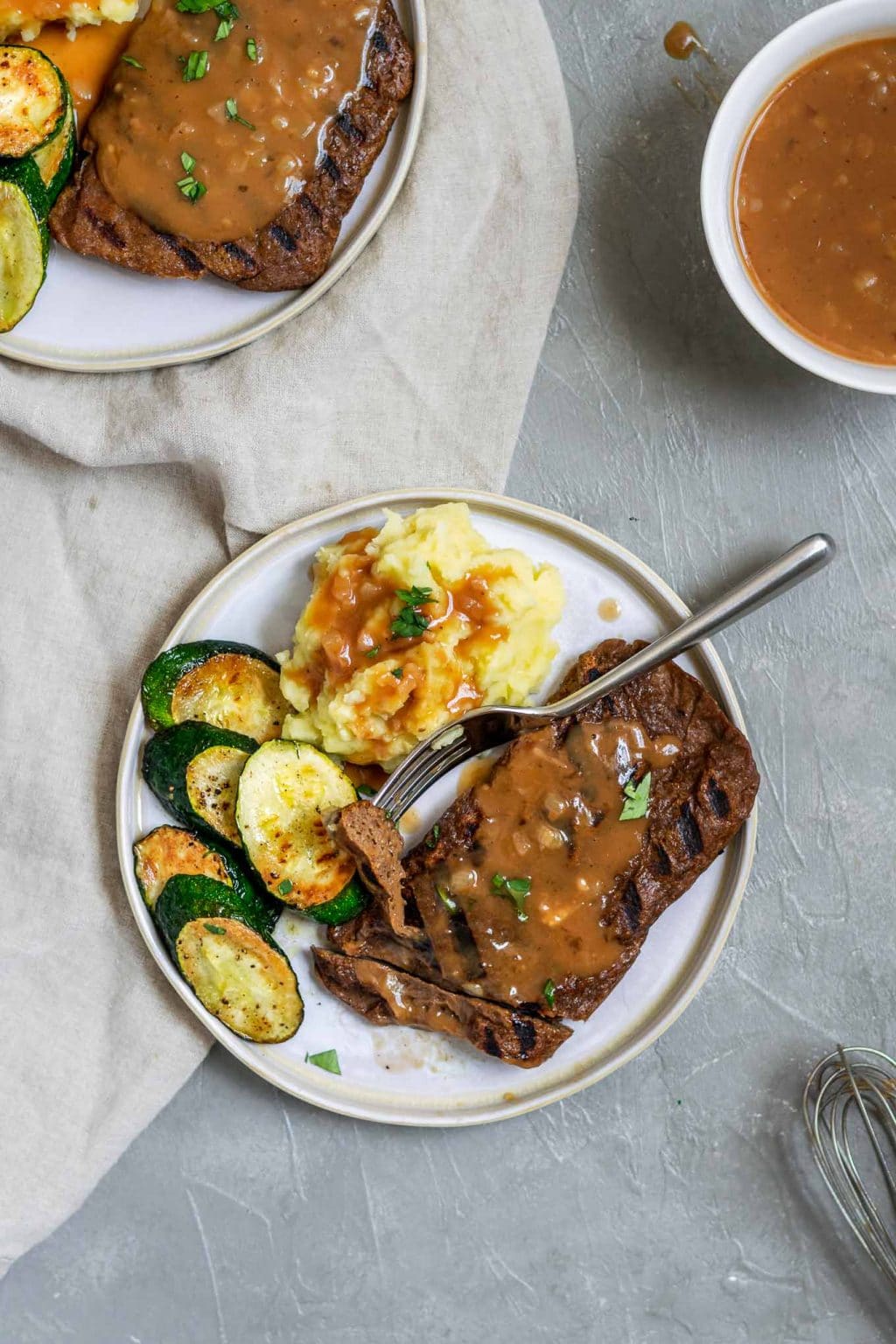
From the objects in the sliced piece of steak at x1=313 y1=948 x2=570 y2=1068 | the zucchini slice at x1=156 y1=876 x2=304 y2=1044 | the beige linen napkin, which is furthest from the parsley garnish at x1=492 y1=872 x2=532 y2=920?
the beige linen napkin

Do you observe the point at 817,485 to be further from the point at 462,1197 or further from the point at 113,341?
the point at 462,1197

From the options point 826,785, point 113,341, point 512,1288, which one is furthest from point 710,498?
point 512,1288

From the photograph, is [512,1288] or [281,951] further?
[512,1288]

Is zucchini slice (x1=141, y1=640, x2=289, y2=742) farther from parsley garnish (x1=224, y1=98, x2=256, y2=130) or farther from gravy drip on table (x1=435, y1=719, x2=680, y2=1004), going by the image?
parsley garnish (x1=224, y1=98, x2=256, y2=130)

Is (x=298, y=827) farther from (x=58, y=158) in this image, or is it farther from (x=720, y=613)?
(x=58, y=158)

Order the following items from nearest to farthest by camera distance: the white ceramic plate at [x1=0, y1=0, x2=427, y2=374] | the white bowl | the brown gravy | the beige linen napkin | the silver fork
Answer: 1. the white bowl
2. the silver fork
3. the brown gravy
4. the white ceramic plate at [x1=0, y1=0, x2=427, y2=374]
5. the beige linen napkin

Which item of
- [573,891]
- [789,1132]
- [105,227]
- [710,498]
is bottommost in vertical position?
[789,1132]

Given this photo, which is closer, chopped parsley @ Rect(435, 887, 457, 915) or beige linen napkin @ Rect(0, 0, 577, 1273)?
chopped parsley @ Rect(435, 887, 457, 915)

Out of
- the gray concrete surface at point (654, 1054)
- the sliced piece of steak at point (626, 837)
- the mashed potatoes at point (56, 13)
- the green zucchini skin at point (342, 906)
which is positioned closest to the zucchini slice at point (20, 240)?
the mashed potatoes at point (56, 13)
